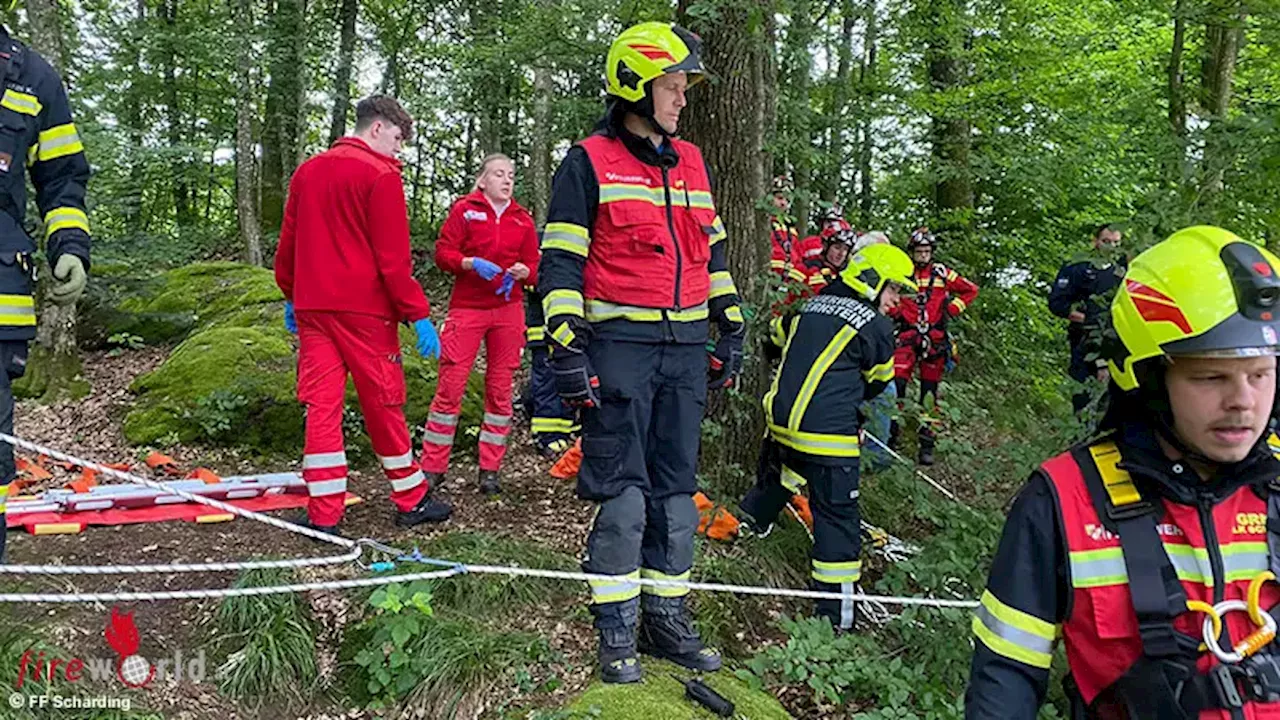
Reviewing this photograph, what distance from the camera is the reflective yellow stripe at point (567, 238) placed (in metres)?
3.46

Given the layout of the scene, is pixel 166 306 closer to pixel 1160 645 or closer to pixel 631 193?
pixel 631 193

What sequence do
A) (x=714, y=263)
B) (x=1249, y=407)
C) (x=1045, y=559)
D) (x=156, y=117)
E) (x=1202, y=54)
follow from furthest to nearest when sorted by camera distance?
(x=156, y=117)
(x=1202, y=54)
(x=714, y=263)
(x=1045, y=559)
(x=1249, y=407)

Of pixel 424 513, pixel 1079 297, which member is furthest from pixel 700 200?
pixel 1079 297

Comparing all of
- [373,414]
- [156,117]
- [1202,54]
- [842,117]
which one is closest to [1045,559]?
[373,414]

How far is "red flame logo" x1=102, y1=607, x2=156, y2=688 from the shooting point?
138 inches

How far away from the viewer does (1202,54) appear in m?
7.73

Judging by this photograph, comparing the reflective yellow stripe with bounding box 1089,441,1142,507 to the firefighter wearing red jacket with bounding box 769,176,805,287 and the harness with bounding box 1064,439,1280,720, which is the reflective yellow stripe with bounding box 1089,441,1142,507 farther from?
the firefighter wearing red jacket with bounding box 769,176,805,287

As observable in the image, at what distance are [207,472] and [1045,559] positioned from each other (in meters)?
5.40

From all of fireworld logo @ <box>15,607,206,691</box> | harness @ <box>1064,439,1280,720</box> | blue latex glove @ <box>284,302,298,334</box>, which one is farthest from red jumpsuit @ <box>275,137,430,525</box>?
harness @ <box>1064,439,1280,720</box>

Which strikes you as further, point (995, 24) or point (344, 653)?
point (995, 24)

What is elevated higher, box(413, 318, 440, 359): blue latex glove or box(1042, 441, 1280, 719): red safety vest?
box(413, 318, 440, 359): blue latex glove

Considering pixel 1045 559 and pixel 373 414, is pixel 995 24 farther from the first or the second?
pixel 1045 559

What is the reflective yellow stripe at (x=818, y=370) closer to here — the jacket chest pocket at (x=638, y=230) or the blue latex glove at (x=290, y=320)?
the jacket chest pocket at (x=638, y=230)

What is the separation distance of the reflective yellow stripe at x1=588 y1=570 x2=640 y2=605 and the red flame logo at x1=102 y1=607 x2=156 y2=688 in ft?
6.20
